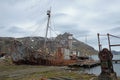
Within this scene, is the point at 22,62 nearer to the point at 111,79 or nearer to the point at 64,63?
the point at 64,63

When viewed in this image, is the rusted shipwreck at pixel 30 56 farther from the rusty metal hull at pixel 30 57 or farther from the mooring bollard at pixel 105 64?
the mooring bollard at pixel 105 64

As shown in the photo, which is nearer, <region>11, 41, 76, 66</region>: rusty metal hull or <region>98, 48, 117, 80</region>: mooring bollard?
<region>98, 48, 117, 80</region>: mooring bollard

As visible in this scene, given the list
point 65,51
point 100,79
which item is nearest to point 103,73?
point 100,79

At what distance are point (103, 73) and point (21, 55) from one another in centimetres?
4346

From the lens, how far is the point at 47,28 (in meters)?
64.3

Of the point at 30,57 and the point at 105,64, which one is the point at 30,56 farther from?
the point at 105,64

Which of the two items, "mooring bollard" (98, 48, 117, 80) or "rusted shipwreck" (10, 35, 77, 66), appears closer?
"mooring bollard" (98, 48, 117, 80)

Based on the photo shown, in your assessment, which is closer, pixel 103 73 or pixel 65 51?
pixel 103 73

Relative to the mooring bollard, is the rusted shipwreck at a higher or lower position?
higher

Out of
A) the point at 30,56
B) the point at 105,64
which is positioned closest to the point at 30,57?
the point at 30,56

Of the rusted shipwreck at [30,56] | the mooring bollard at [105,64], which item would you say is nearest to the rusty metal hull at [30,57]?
the rusted shipwreck at [30,56]

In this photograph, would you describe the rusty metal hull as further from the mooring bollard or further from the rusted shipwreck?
the mooring bollard

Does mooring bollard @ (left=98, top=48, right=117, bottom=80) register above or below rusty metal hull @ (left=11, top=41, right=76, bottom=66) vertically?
below

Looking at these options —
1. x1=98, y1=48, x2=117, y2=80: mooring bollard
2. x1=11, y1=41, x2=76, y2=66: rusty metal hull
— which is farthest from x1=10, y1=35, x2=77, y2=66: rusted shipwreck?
x1=98, y1=48, x2=117, y2=80: mooring bollard
